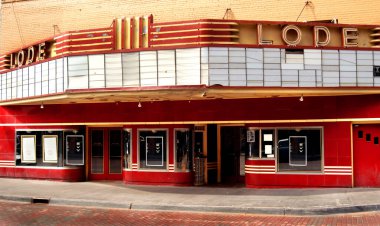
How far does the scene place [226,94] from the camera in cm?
1716

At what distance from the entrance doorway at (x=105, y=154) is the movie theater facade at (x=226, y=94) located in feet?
3.01

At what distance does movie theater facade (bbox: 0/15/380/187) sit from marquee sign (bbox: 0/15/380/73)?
0.11ft

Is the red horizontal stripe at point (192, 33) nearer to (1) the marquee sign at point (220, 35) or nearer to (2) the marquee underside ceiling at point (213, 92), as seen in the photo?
(1) the marquee sign at point (220, 35)

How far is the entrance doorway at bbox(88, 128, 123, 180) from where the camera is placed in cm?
2208

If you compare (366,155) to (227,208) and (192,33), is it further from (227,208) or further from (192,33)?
(192,33)

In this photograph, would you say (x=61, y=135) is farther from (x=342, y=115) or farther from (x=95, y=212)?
(x=342, y=115)

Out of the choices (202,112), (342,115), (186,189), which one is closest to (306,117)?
(342,115)

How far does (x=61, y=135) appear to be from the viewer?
72.4 ft

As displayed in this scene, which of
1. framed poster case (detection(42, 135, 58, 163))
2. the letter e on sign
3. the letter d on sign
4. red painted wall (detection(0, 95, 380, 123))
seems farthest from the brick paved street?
framed poster case (detection(42, 135, 58, 163))

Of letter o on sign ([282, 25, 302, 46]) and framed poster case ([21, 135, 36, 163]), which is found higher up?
letter o on sign ([282, 25, 302, 46])

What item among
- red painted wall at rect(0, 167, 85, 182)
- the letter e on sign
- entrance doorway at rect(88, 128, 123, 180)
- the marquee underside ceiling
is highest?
the letter e on sign

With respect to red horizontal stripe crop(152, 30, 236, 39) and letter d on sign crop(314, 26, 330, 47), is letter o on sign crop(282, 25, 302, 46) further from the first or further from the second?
red horizontal stripe crop(152, 30, 236, 39)

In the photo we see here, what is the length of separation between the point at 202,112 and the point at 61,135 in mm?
6709

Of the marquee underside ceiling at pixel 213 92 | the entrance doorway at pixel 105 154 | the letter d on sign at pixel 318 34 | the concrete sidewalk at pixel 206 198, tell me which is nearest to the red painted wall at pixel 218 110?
the marquee underside ceiling at pixel 213 92
